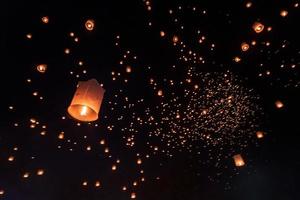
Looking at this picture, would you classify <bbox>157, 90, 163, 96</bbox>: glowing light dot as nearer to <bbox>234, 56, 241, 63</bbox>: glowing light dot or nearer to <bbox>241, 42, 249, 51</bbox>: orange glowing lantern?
<bbox>234, 56, 241, 63</bbox>: glowing light dot

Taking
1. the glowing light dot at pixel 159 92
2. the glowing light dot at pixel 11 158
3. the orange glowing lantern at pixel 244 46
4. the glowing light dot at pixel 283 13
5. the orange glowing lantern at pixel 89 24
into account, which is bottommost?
the glowing light dot at pixel 11 158

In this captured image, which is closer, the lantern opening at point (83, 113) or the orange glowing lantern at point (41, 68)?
the lantern opening at point (83, 113)

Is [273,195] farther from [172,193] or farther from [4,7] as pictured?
[4,7]

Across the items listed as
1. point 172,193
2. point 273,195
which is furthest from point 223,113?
point 273,195

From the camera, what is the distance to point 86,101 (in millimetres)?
2119

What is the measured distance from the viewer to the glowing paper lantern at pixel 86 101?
2.13 meters

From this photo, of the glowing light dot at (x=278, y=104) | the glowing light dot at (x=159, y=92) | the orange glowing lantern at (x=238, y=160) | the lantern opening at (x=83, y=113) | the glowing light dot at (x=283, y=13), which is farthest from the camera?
the orange glowing lantern at (x=238, y=160)

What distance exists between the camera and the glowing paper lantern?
213 centimetres

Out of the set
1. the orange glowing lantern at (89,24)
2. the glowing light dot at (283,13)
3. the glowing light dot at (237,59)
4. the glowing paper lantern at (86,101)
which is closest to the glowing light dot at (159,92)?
the glowing light dot at (237,59)

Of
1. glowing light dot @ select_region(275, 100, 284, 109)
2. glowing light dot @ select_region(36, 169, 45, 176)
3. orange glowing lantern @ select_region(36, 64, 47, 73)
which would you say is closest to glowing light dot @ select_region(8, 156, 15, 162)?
glowing light dot @ select_region(36, 169, 45, 176)

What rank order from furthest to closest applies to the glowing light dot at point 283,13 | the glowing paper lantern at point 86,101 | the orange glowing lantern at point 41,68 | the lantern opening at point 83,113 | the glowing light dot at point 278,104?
1. the glowing light dot at point 278,104
2. the glowing light dot at point 283,13
3. the orange glowing lantern at point 41,68
4. the lantern opening at point 83,113
5. the glowing paper lantern at point 86,101

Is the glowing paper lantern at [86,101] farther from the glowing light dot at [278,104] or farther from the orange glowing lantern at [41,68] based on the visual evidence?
the glowing light dot at [278,104]

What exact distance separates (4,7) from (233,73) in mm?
3088

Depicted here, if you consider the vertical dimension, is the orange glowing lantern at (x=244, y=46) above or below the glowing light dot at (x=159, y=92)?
above
